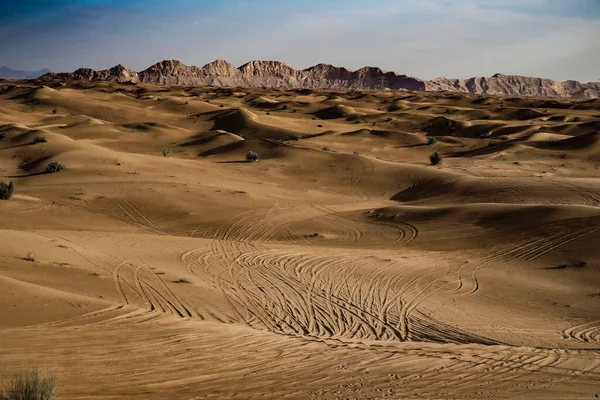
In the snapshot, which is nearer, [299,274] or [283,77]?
→ [299,274]

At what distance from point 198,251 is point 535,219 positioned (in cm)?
983

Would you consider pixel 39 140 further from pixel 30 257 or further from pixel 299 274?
pixel 299 274

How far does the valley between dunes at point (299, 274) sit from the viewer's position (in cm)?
681

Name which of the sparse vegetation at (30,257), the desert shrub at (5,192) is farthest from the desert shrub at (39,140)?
the sparse vegetation at (30,257)

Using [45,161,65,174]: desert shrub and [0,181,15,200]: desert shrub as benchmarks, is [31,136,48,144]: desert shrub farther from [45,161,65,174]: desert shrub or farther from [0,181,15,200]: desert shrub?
[0,181,15,200]: desert shrub

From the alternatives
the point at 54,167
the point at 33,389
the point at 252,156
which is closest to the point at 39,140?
the point at 54,167

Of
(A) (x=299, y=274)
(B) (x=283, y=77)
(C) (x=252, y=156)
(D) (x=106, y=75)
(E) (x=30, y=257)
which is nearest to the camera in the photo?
(E) (x=30, y=257)

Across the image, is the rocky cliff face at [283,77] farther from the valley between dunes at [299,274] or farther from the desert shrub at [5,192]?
the desert shrub at [5,192]

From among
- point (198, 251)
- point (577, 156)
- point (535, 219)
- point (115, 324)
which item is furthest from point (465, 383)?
point (577, 156)

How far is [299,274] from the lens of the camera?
1303 cm

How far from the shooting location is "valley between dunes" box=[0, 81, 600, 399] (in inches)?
268

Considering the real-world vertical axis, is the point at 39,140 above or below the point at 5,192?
above

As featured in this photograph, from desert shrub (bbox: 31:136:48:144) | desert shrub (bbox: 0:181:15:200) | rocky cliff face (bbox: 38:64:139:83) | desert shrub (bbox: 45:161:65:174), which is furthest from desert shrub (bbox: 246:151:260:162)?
rocky cliff face (bbox: 38:64:139:83)

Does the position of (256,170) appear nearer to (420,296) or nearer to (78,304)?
(420,296)
